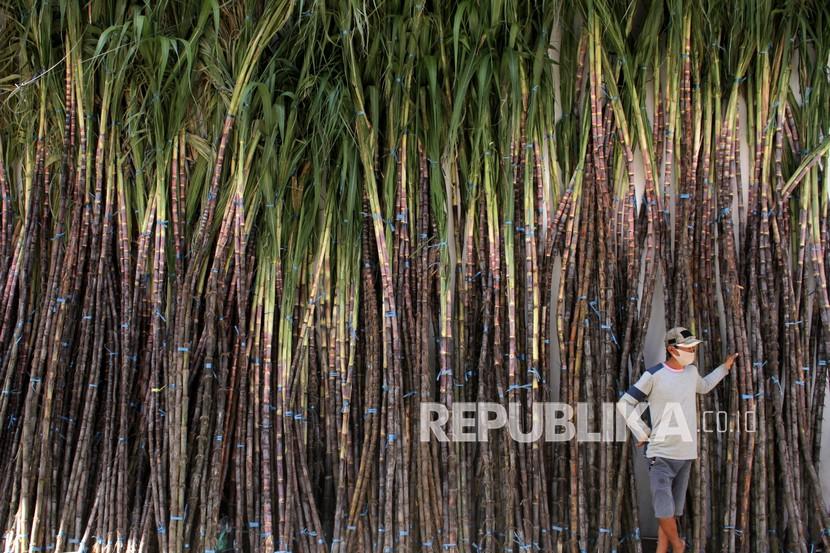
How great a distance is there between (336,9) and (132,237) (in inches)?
45.5

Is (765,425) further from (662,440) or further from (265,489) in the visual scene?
(265,489)

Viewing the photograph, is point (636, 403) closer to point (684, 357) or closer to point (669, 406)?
point (669, 406)

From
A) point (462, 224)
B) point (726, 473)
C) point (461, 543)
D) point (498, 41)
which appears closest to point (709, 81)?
point (498, 41)

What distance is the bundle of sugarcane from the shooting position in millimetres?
2346

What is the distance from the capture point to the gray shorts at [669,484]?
218cm

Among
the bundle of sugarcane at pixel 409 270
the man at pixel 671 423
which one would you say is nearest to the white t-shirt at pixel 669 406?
the man at pixel 671 423

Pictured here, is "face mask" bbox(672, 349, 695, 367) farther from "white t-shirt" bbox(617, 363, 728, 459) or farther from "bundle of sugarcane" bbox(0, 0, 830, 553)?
"bundle of sugarcane" bbox(0, 0, 830, 553)

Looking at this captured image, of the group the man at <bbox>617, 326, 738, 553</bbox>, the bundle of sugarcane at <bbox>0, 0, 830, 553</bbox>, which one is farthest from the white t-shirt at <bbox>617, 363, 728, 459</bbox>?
the bundle of sugarcane at <bbox>0, 0, 830, 553</bbox>

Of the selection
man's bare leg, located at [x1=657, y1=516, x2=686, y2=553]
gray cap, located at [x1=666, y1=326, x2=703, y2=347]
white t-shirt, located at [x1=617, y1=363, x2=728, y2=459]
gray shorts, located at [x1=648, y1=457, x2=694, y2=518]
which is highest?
gray cap, located at [x1=666, y1=326, x2=703, y2=347]

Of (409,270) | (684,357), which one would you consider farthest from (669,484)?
(409,270)

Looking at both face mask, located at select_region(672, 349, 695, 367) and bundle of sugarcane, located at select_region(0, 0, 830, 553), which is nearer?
face mask, located at select_region(672, 349, 695, 367)

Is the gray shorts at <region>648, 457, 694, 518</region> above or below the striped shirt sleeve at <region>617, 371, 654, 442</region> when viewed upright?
below

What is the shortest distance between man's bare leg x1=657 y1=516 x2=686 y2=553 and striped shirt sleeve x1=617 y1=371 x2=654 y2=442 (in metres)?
0.27

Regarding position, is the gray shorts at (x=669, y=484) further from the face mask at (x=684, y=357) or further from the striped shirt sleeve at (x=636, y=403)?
the face mask at (x=684, y=357)
